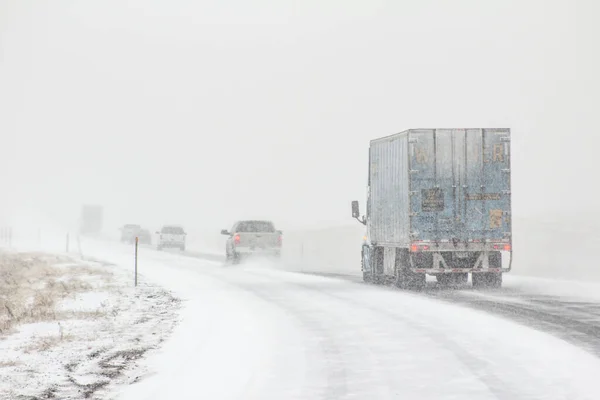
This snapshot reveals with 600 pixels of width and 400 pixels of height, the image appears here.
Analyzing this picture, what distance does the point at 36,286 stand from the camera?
24438 mm

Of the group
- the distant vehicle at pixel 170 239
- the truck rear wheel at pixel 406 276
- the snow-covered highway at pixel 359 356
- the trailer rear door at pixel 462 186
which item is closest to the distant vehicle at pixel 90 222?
the distant vehicle at pixel 170 239

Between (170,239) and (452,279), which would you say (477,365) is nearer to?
(452,279)

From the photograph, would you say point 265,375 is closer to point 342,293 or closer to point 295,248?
point 342,293

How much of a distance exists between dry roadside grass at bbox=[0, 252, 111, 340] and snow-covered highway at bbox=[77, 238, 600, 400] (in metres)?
2.61

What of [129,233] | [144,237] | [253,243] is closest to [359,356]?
[253,243]

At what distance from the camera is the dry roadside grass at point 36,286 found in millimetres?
15555

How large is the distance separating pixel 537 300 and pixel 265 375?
1078 centimetres

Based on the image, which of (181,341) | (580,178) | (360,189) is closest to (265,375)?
(181,341)

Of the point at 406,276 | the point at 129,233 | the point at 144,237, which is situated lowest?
the point at 406,276

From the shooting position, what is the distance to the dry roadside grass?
15.6m

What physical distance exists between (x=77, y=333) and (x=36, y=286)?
12.3 meters

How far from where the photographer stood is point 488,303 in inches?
689

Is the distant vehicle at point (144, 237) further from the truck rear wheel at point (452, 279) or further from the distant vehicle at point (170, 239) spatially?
the truck rear wheel at point (452, 279)

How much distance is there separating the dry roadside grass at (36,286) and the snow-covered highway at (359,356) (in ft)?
8.55
